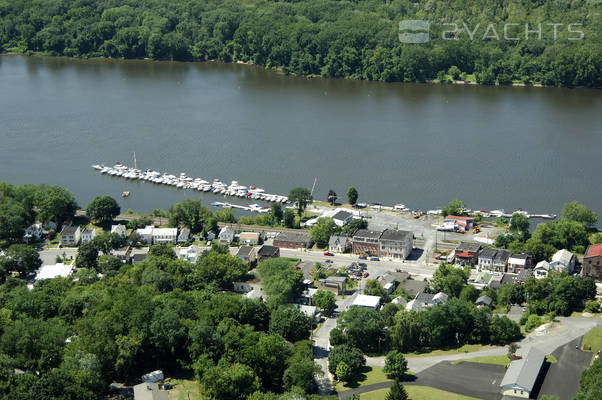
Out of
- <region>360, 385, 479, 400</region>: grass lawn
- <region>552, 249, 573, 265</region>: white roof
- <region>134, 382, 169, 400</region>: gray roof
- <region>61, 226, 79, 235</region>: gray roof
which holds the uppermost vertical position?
<region>552, 249, 573, 265</region>: white roof

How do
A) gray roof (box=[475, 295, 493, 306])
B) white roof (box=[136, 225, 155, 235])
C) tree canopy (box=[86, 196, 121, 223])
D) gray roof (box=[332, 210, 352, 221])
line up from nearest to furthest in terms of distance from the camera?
gray roof (box=[475, 295, 493, 306]) → white roof (box=[136, 225, 155, 235]) → gray roof (box=[332, 210, 352, 221]) → tree canopy (box=[86, 196, 121, 223])

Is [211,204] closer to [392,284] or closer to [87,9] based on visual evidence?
[392,284]

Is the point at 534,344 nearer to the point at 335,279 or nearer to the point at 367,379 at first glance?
the point at 367,379

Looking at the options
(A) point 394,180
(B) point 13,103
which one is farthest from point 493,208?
(B) point 13,103

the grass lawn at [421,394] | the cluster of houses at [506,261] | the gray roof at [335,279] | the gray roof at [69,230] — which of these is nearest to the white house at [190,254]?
the gray roof at [69,230]

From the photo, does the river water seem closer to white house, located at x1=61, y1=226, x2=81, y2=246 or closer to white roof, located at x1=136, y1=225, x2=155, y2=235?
white roof, located at x1=136, y1=225, x2=155, y2=235

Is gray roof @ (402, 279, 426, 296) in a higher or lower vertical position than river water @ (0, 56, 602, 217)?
lower

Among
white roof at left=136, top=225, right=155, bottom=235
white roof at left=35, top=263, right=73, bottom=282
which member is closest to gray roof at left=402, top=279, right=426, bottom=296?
white roof at left=136, top=225, right=155, bottom=235
